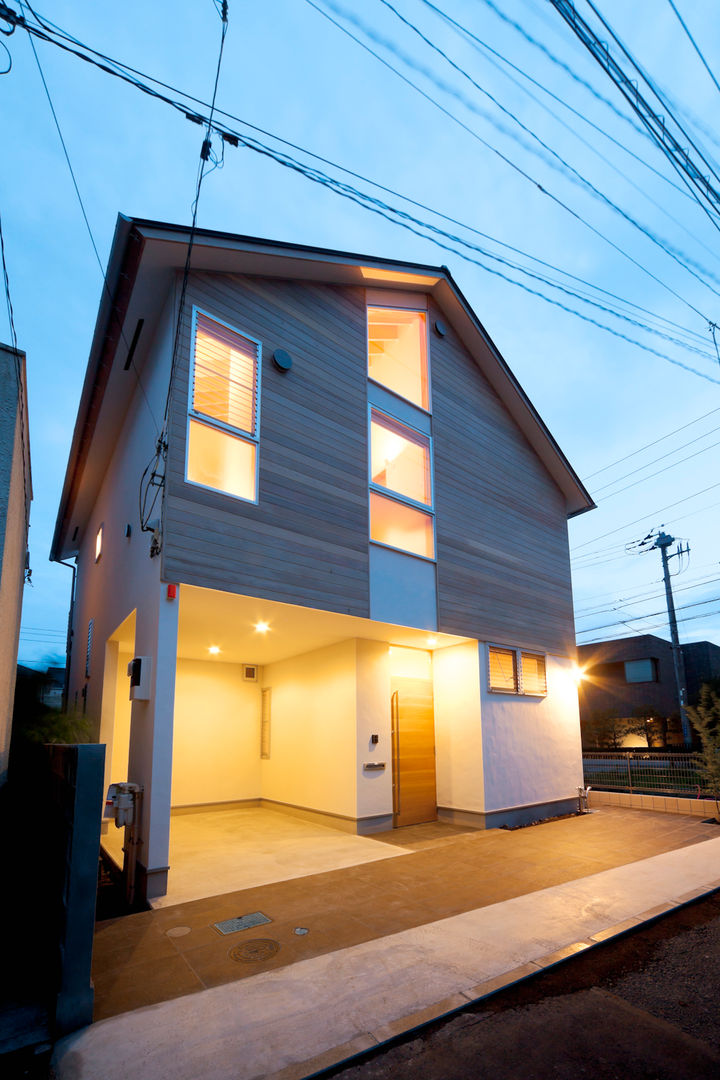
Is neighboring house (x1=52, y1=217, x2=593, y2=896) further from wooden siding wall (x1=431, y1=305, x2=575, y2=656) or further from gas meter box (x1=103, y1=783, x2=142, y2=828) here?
gas meter box (x1=103, y1=783, x2=142, y2=828)

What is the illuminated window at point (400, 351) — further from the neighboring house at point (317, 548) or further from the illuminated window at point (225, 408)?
the illuminated window at point (225, 408)

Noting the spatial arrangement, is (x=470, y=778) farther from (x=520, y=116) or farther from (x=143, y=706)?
(x=520, y=116)

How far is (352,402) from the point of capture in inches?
322

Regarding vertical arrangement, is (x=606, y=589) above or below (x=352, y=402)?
above

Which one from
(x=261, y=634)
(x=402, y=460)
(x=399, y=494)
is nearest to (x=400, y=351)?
(x=402, y=460)

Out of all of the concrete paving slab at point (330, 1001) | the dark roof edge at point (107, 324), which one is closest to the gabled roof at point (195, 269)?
the dark roof edge at point (107, 324)

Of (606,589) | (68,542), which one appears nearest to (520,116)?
(68,542)

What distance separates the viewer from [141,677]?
603 centimetres

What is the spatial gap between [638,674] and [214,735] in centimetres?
2346

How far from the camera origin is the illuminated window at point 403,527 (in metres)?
8.57

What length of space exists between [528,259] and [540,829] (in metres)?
7.94

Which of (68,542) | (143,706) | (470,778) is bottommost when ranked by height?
(470,778)

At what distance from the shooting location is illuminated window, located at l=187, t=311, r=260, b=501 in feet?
21.8

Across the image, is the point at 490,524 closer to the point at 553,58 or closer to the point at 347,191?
the point at 347,191
